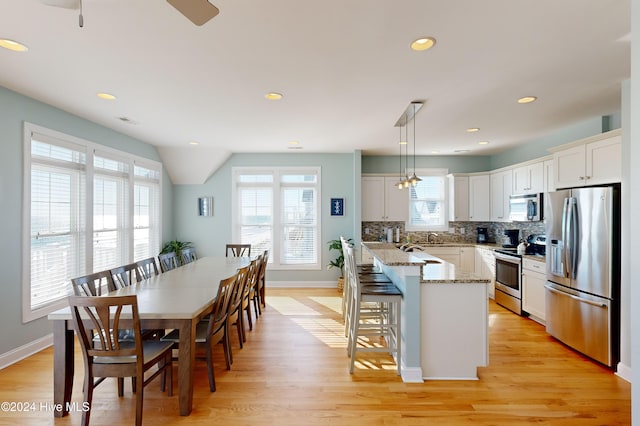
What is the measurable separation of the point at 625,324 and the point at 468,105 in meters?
2.46

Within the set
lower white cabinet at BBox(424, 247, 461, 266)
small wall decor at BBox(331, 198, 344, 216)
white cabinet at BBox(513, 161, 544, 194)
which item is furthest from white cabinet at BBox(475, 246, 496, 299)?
small wall decor at BBox(331, 198, 344, 216)

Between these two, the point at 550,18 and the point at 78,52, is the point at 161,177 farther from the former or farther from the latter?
the point at 550,18

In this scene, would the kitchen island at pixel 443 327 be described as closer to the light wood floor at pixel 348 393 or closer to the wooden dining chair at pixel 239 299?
the light wood floor at pixel 348 393

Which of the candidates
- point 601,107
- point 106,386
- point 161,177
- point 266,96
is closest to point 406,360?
point 106,386

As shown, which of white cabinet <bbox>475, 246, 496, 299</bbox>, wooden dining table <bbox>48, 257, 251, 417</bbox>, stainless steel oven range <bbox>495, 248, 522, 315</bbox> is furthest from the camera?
white cabinet <bbox>475, 246, 496, 299</bbox>

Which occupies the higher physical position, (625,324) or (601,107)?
(601,107)

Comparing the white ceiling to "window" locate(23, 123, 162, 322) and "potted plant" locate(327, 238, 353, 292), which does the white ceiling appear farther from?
"potted plant" locate(327, 238, 353, 292)

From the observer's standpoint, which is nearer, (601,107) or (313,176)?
(601,107)

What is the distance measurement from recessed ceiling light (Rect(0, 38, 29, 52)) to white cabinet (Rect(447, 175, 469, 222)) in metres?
6.00

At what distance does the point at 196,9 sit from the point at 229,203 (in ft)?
16.4

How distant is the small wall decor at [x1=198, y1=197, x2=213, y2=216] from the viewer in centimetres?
611

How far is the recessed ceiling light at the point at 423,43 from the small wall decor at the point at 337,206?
4020 millimetres

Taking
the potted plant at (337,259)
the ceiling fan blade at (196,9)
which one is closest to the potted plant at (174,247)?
the potted plant at (337,259)

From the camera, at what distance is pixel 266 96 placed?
10.2 feet
